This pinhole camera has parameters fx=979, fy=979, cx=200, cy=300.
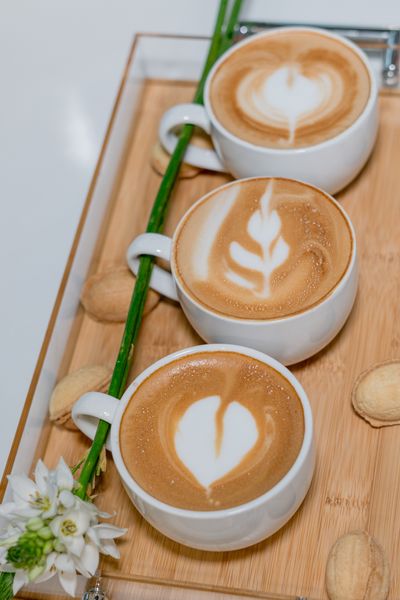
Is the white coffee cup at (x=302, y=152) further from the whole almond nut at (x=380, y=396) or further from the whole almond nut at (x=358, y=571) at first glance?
the whole almond nut at (x=358, y=571)

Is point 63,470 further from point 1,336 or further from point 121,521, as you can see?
point 1,336

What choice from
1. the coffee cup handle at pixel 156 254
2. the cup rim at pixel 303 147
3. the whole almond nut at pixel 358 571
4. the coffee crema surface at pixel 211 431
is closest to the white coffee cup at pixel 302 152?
the cup rim at pixel 303 147

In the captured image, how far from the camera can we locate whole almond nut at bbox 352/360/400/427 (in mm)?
827

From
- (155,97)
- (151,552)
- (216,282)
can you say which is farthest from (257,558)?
(155,97)

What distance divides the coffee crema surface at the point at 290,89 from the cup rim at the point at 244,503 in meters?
0.24

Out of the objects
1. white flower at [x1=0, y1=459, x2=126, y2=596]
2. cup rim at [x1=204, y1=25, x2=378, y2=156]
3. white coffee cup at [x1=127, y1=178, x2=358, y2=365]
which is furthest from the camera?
cup rim at [x1=204, y1=25, x2=378, y2=156]

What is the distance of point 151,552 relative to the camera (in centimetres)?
80

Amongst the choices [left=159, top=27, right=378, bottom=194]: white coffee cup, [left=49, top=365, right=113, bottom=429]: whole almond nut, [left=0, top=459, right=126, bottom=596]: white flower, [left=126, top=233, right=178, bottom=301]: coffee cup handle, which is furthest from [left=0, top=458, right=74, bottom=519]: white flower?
[left=159, top=27, right=378, bottom=194]: white coffee cup

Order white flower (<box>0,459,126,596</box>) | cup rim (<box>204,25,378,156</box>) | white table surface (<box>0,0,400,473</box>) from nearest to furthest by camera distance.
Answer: white flower (<box>0,459,126,596</box>)
cup rim (<box>204,25,378,156</box>)
white table surface (<box>0,0,400,473</box>)

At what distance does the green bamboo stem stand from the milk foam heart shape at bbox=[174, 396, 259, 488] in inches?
2.7

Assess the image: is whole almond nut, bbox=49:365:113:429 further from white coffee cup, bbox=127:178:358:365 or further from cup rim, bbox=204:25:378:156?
cup rim, bbox=204:25:378:156

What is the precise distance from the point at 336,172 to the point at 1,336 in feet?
1.34

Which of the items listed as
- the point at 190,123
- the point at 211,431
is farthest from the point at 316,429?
the point at 190,123

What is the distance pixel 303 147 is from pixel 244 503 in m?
0.36
